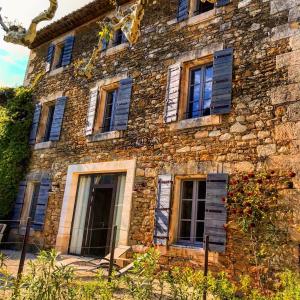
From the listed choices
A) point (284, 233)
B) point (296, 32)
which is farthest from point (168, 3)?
point (284, 233)

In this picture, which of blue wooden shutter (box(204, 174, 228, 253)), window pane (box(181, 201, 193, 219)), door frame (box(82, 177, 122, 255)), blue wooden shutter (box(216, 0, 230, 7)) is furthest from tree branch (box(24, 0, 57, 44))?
window pane (box(181, 201, 193, 219))

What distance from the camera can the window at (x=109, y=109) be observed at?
27.7 feet

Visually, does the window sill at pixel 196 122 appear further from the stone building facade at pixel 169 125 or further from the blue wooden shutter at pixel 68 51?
the blue wooden shutter at pixel 68 51

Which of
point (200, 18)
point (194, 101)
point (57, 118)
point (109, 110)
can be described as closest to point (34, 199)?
point (57, 118)

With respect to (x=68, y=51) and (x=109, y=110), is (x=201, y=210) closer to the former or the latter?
(x=109, y=110)

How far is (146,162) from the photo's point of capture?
22.9 ft

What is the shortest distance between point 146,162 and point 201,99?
1796 millimetres

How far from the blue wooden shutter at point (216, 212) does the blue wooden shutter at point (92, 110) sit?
373cm

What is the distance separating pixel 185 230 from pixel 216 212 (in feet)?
2.95

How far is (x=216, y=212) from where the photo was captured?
5.70 m

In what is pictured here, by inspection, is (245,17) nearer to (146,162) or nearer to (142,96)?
(142,96)

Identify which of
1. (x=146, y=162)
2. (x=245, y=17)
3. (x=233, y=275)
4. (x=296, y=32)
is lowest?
(x=233, y=275)

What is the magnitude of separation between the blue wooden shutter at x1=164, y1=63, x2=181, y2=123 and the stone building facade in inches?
1.0

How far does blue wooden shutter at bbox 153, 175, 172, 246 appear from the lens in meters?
6.19
